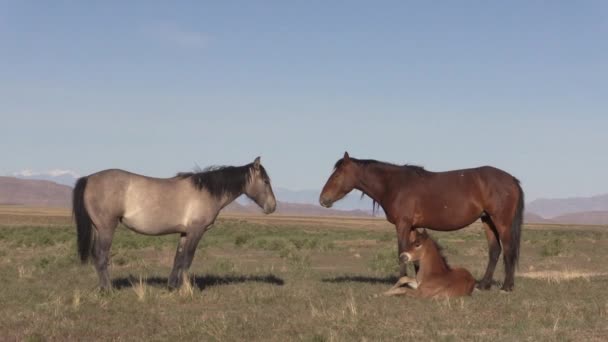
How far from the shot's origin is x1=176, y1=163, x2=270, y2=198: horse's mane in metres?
11.8

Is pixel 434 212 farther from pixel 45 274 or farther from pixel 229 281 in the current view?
pixel 45 274

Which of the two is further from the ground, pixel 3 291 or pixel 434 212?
pixel 434 212

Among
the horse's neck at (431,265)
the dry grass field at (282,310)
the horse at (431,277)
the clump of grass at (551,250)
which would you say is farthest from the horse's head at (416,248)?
the clump of grass at (551,250)

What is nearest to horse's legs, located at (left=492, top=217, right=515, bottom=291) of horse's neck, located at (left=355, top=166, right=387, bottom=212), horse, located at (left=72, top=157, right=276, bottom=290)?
horse's neck, located at (left=355, top=166, right=387, bottom=212)

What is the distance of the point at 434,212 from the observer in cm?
1190

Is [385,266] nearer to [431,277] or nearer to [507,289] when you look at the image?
[507,289]

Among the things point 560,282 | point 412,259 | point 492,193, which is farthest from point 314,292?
point 560,282

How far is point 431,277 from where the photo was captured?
10859mm

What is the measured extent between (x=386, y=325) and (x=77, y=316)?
425cm

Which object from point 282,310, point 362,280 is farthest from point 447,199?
point 282,310

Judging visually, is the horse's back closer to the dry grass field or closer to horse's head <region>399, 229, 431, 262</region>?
the dry grass field

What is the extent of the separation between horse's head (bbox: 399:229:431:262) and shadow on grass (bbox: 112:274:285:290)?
3.29 meters

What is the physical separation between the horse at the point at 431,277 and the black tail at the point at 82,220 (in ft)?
16.9

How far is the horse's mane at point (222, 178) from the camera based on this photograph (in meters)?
11.8
